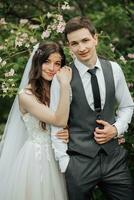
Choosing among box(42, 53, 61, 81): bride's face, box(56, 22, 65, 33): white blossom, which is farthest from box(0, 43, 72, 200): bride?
box(56, 22, 65, 33): white blossom

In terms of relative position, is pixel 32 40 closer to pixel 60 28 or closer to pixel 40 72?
pixel 60 28

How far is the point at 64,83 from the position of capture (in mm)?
3686

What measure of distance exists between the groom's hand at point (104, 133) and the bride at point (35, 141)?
1.22ft

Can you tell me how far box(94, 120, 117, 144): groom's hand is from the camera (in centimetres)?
373

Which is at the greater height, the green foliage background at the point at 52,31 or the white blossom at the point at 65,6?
the white blossom at the point at 65,6

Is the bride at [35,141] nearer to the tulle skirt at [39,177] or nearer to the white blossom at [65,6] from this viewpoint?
the tulle skirt at [39,177]

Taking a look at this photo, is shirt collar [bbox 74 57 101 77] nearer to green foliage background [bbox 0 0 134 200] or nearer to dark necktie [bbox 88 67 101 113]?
dark necktie [bbox 88 67 101 113]

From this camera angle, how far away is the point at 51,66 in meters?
3.95

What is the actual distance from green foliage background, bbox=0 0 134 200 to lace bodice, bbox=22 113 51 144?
0.44 meters

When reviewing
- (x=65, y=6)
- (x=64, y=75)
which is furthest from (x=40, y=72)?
(x=65, y=6)

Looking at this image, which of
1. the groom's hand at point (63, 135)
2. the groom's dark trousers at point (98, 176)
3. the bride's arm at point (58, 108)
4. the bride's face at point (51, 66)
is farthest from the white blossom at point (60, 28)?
the groom's dark trousers at point (98, 176)

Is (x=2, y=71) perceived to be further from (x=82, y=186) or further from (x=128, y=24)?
(x=128, y=24)

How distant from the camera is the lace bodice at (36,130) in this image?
410cm

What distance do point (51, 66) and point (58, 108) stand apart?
40 centimetres
